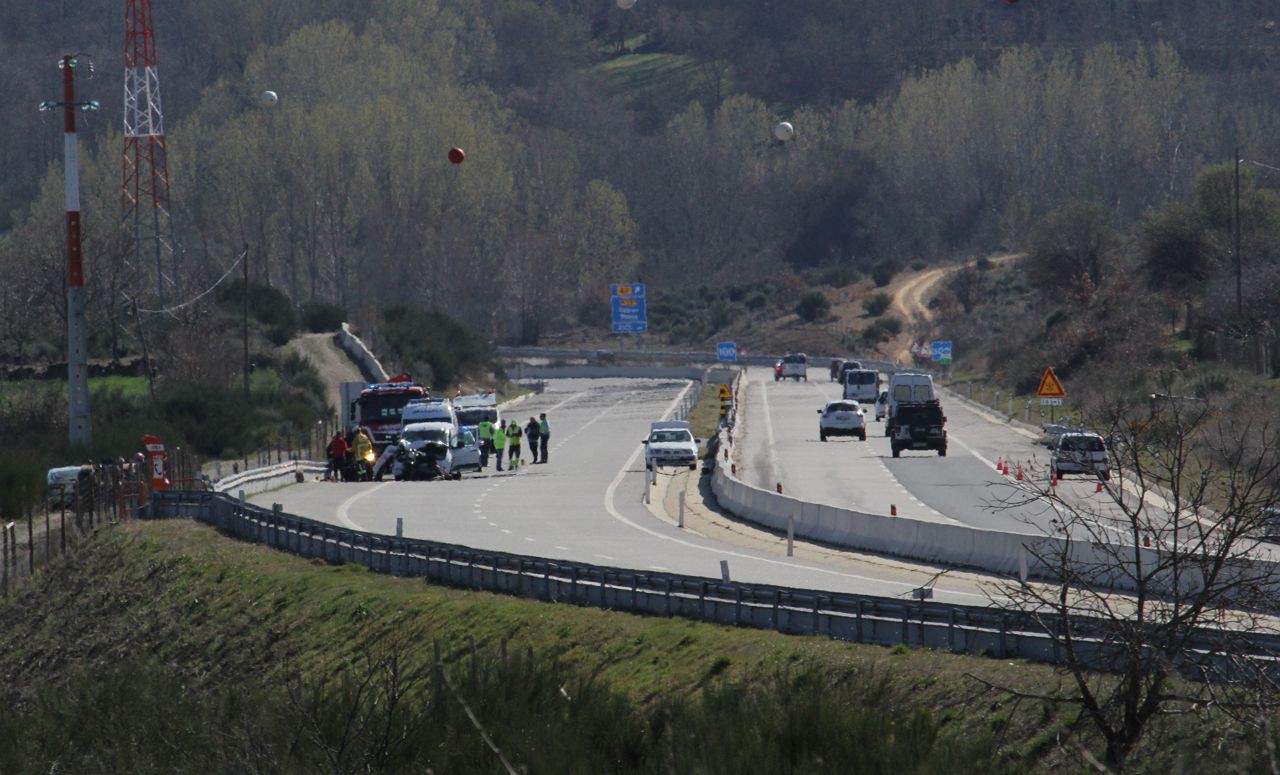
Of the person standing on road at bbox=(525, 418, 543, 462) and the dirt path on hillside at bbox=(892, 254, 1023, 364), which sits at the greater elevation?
the dirt path on hillside at bbox=(892, 254, 1023, 364)

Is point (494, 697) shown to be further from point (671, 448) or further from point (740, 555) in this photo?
point (671, 448)

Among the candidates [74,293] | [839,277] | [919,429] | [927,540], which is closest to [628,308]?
[839,277]

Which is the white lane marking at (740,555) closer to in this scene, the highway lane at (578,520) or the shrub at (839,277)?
the highway lane at (578,520)

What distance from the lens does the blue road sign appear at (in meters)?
101

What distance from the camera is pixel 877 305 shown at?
12688 cm

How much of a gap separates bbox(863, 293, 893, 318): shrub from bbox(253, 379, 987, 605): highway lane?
6684 centimetres

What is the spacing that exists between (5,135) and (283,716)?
176 m

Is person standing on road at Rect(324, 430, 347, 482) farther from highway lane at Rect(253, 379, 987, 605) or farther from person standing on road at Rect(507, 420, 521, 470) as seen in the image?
person standing on road at Rect(507, 420, 521, 470)

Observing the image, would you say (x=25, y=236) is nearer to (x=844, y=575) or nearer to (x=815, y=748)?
(x=844, y=575)

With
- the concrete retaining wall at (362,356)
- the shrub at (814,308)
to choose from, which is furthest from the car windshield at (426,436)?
the shrub at (814,308)

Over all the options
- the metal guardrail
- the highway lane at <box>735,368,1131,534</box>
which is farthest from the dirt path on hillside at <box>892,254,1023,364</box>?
the metal guardrail

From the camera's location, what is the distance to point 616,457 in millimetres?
55250

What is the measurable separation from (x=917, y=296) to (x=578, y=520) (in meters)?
94.6

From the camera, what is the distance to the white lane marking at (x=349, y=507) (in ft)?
119
